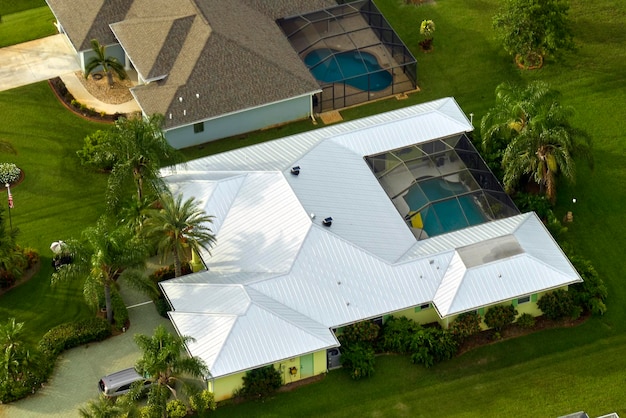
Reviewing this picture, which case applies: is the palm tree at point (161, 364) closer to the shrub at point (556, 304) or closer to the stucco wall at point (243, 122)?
the shrub at point (556, 304)

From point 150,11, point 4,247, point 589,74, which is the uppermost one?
point 150,11

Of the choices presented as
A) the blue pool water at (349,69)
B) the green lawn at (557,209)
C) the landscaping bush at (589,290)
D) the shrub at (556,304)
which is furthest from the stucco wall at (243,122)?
the shrub at (556,304)

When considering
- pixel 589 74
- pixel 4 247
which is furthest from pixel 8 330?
pixel 589 74

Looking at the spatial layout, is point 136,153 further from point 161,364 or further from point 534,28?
point 534,28

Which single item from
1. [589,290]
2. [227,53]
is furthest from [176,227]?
[589,290]

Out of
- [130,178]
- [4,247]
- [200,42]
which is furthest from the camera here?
[200,42]

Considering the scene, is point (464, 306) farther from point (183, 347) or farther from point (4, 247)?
point (4, 247)

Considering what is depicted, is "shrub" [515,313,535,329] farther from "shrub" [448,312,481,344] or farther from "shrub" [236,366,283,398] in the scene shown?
"shrub" [236,366,283,398]
